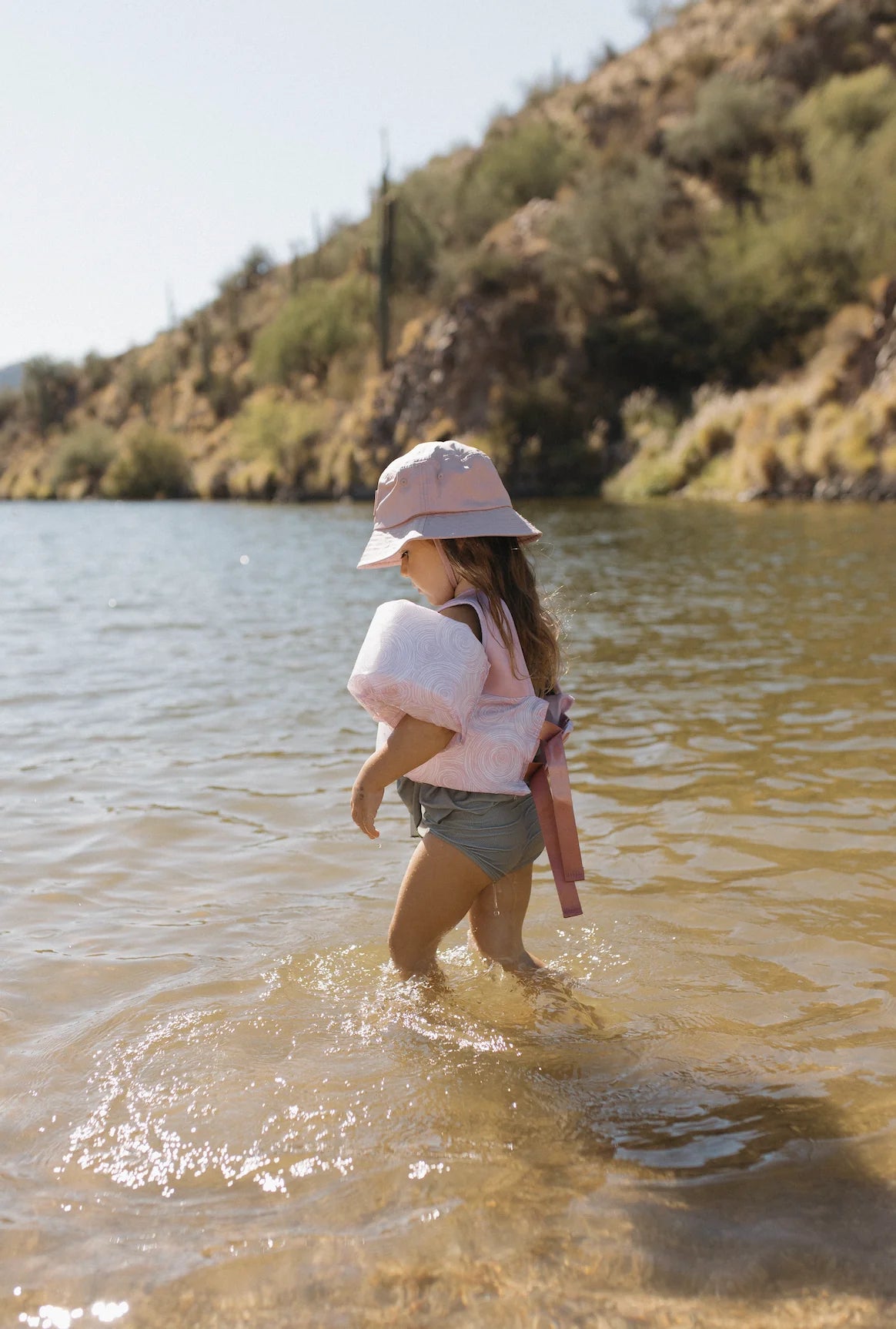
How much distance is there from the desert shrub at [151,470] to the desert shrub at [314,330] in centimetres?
621

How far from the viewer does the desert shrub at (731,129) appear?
40.7 meters

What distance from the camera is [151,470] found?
5781 cm

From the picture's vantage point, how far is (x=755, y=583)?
38.3ft

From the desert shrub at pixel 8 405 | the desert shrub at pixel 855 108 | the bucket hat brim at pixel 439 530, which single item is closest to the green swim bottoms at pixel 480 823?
the bucket hat brim at pixel 439 530

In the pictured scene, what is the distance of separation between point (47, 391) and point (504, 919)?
91.5 metres

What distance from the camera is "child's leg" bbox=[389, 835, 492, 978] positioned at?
2688 mm

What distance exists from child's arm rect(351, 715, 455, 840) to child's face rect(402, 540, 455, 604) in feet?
1.08

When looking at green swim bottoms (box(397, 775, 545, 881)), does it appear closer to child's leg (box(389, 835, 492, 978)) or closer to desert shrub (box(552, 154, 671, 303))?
child's leg (box(389, 835, 492, 978))

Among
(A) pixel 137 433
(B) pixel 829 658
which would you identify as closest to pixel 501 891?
(B) pixel 829 658

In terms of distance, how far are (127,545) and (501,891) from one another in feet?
73.8

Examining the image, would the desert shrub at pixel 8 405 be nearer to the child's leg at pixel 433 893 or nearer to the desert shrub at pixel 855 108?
the desert shrub at pixel 855 108

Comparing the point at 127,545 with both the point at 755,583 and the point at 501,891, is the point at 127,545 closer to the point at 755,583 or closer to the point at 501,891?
the point at 755,583

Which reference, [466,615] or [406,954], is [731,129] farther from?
[406,954]

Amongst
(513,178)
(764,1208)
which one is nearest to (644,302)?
→ (513,178)
